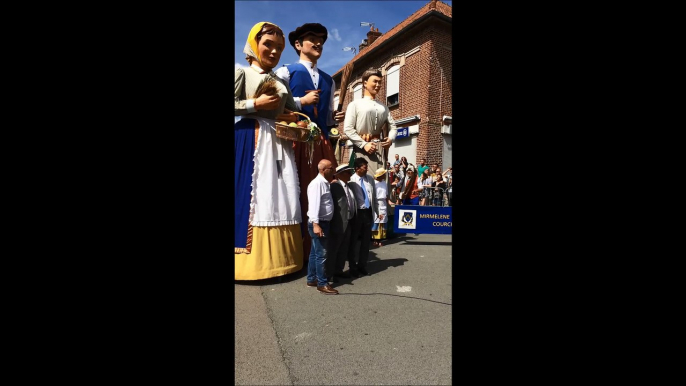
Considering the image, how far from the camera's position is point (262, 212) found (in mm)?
2934

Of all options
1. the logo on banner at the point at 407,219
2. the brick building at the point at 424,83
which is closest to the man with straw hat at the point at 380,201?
the logo on banner at the point at 407,219

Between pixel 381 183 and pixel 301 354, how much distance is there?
3.26 m

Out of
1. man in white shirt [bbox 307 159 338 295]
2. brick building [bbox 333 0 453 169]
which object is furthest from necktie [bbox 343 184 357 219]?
brick building [bbox 333 0 453 169]

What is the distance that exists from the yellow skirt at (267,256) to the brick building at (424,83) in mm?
7795

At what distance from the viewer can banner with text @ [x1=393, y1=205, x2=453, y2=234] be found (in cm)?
404

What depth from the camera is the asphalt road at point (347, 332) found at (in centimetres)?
161

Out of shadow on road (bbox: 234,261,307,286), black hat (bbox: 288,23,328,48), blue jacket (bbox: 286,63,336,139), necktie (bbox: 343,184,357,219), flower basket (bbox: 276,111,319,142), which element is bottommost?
shadow on road (bbox: 234,261,307,286)

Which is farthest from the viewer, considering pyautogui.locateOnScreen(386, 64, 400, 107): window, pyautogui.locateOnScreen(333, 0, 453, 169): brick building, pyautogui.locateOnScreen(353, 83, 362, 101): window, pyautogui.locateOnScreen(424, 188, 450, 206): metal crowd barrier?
pyautogui.locateOnScreen(353, 83, 362, 101): window

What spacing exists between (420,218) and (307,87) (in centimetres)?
194

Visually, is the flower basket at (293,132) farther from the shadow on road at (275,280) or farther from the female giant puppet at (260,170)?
the shadow on road at (275,280)

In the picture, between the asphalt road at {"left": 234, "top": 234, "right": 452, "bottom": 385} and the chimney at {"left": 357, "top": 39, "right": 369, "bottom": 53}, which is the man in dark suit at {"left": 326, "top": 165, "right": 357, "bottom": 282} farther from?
the chimney at {"left": 357, "top": 39, "right": 369, "bottom": 53}

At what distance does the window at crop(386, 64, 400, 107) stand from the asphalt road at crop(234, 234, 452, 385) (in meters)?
10.2

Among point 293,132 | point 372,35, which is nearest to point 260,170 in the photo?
point 293,132

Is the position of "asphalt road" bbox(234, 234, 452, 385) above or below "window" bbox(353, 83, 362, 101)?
below
